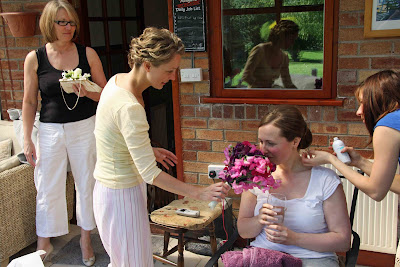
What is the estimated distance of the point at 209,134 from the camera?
11.4 ft

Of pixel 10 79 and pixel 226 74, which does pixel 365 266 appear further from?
pixel 10 79

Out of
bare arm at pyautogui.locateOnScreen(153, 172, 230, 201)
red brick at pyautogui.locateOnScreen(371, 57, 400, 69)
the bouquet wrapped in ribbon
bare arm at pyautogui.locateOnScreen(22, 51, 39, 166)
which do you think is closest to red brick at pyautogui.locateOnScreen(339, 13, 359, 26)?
red brick at pyautogui.locateOnScreen(371, 57, 400, 69)

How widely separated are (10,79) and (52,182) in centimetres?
127

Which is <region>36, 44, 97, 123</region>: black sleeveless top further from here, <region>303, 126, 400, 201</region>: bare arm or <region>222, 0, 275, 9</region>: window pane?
<region>303, 126, 400, 201</region>: bare arm

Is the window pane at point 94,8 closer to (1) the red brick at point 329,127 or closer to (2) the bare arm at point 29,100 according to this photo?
(2) the bare arm at point 29,100

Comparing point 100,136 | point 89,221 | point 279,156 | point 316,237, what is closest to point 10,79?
point 89,221

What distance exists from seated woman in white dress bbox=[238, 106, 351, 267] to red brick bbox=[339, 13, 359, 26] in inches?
38.6

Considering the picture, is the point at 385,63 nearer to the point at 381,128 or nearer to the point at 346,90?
the point at 346,90

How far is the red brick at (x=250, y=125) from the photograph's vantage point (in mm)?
3303

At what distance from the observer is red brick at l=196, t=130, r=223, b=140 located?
3430 millimetres

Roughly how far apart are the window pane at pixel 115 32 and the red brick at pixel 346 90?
233cm

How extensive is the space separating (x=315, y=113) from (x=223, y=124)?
0.69m

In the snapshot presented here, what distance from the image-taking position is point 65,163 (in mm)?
3373

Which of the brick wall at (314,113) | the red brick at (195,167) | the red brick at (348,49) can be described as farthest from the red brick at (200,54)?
the red brick at (348,49)
